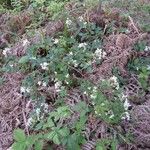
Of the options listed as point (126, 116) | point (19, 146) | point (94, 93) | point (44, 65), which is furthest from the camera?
point (44, 65)

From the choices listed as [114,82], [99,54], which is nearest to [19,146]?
[114,82]

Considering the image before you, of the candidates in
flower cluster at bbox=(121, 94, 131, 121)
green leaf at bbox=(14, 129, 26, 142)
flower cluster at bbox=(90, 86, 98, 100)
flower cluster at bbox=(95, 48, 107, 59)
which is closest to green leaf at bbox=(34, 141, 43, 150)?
green leaf at bbox=(14, 129, 26, 142)

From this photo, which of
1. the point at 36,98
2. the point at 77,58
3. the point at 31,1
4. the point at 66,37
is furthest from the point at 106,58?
the point at 31,1

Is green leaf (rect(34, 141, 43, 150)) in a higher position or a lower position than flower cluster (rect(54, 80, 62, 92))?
lower

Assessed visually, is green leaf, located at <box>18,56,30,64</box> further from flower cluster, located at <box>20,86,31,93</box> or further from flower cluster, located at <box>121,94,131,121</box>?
flower cluster, located at <box>121,94,131,121</box>

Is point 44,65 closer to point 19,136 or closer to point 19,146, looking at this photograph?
point 19,136

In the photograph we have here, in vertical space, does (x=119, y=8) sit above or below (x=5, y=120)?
above

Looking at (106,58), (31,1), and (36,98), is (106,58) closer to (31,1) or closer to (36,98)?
(36,98)

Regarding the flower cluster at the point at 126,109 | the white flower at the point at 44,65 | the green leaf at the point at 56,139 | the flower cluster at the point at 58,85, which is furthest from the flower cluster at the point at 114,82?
the green leaf at the point at 56,139

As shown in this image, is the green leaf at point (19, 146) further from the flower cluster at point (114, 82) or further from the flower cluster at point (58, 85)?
the flower cluster at point (114, 82)

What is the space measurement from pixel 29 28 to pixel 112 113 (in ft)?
6.63

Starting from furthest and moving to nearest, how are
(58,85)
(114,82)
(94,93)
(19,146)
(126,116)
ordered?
1. (58,85)
2. (114,82)
3. (94,93)
4. (126,116)
5. (19,146)

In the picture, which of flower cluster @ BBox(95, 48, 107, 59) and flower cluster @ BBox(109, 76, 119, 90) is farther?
flower cluster @ BBox(95, 48, 107, 59)

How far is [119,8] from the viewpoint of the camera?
4547 millimetres
